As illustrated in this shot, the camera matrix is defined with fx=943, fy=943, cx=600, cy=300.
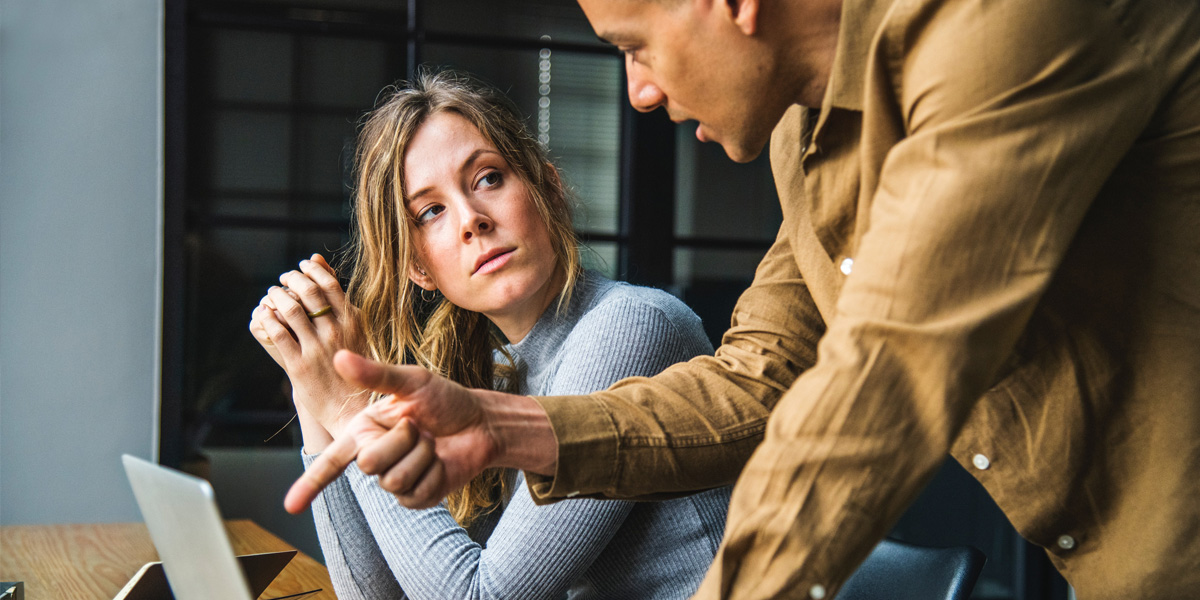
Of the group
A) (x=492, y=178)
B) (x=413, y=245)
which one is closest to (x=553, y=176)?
(x=492, y=178)

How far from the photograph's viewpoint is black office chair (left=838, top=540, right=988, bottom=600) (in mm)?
1091

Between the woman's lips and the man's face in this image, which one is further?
the woman's lips

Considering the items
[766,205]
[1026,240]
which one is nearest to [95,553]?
[1026,240]

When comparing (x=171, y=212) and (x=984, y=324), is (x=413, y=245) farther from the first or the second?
(x=171, y=212)

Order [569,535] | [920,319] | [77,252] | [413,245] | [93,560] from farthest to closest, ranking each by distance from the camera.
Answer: [77,252] → [93,560] → [413,245] → [569,535] → [920,319]

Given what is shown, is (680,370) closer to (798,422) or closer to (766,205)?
(798,422)

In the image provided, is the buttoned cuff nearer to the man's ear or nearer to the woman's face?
the man's ear

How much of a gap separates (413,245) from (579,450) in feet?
2.36

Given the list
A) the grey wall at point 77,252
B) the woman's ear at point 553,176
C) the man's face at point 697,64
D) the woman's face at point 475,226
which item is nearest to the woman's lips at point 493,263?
the woman's face at point 475,226

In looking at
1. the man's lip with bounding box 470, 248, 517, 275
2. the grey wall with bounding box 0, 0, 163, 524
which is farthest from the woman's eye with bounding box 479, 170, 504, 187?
the grey wall with bounding box 0, 0, 163, 524

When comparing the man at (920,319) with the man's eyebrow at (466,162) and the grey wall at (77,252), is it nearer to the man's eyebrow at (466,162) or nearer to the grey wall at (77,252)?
the man's eyebrow at (466,162)

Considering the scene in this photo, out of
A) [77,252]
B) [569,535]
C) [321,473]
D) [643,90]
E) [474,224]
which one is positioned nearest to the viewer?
[321,473]

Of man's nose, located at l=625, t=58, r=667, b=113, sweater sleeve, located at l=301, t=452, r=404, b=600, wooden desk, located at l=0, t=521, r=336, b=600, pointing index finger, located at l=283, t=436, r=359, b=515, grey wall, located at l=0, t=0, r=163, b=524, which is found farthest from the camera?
grey wall, located at l=0, t=0, r=163, b=524

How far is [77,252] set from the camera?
9.19 ft
